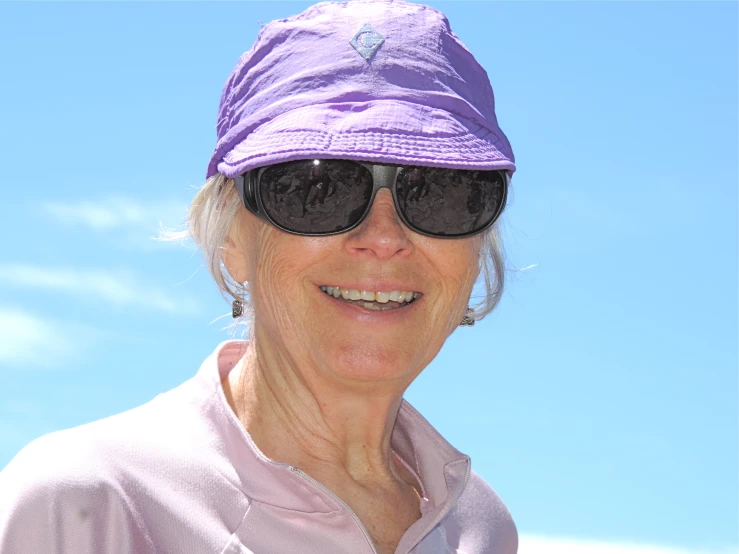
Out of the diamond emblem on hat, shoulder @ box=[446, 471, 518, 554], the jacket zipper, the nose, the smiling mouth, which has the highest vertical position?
the diamond emblem on hat

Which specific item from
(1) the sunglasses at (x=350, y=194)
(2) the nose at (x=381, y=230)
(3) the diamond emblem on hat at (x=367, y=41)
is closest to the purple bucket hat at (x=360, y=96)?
(3) the diamond emblem on hat at (x=367, y=41)

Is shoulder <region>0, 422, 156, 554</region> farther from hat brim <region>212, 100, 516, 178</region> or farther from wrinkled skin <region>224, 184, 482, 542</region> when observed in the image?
hat brim <region>212, 100, 516, 178</region>

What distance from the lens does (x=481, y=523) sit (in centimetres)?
461

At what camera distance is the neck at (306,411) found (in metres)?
3.84

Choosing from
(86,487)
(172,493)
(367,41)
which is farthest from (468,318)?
(86,487)

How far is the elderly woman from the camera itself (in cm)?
335

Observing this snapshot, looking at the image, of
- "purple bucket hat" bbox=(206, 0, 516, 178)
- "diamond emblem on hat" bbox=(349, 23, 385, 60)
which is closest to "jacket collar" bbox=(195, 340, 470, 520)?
"purple bucket hat" bbox=(206, 0, 516, 178)

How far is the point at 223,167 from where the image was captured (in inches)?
147

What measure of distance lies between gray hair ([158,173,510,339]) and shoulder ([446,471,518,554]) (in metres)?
0.79

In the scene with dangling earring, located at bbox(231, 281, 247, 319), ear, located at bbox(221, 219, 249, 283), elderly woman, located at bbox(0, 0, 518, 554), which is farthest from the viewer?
dangling earring, located at bbox(231, 281, 247, 319)

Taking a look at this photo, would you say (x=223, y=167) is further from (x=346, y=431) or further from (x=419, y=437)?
(x=419, y=437)

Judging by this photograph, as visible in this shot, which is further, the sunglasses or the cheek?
the cheek

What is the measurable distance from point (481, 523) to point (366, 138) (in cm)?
190

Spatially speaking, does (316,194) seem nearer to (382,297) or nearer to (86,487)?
(382,297)
